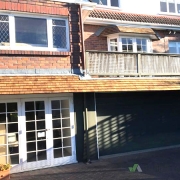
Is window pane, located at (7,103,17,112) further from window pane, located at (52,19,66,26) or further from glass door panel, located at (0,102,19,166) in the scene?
window pane, located at (52,19,66,26)

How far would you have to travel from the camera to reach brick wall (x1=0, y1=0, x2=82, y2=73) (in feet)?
25.8

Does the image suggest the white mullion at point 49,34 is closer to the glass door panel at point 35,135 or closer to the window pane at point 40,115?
the glass door panel at point 35,135

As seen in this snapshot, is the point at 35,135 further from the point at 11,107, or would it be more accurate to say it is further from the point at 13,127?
the point at 11,107

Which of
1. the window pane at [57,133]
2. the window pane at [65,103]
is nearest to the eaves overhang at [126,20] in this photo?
the window pane at [65,103]

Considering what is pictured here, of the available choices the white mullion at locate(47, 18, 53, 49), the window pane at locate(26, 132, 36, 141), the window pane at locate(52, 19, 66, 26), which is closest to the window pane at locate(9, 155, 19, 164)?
the window pane at locate(26, 132, 36, 141)

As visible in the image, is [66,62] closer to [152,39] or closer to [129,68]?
[129,68]

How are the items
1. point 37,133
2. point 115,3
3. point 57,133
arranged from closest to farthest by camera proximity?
1. point 37,133
2. point 57,133
3. point 115,3

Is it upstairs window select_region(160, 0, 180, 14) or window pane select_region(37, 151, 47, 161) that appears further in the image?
upstairs window select_region(160, 0, 180, 14)

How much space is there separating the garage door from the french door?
135 cm

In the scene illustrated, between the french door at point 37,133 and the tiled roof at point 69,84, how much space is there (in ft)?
2.81

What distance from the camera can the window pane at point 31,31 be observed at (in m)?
8.18

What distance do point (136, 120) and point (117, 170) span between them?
120 inches

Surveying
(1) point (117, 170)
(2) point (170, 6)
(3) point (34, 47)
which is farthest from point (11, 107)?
(2) point (170, 6)

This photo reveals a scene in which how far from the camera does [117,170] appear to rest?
7.65 meters
